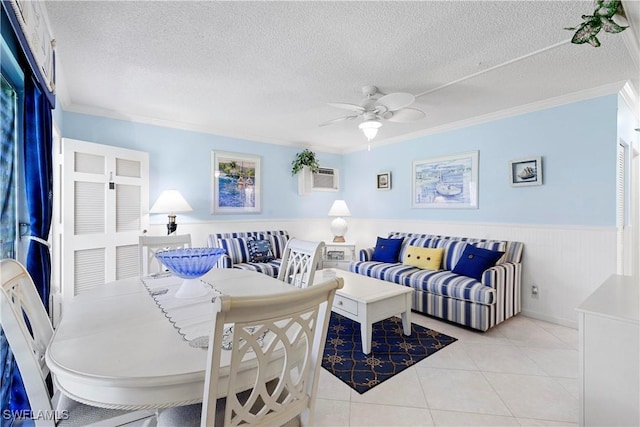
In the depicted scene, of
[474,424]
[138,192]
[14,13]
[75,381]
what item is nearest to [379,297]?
[474,424]

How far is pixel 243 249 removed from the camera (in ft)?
13.0

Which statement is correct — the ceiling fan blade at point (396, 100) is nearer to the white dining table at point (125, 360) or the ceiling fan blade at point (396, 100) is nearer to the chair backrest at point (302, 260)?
the chair backrest at point (302, 260)

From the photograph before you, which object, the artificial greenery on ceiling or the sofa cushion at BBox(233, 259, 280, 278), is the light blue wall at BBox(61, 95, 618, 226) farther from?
the artificial greenery on ceiling

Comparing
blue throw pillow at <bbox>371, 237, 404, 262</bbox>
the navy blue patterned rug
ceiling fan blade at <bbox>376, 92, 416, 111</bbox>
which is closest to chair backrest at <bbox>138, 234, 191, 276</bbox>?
the navy blue patterned rug

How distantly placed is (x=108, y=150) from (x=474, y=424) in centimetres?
395

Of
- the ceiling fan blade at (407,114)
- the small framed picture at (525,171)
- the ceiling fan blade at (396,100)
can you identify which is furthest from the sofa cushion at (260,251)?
the small framed picture at (525,171)

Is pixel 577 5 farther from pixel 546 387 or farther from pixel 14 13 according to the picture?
pixel 14 13

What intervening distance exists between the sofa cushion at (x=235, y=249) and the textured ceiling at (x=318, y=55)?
164 cm

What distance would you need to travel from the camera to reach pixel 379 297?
255cm

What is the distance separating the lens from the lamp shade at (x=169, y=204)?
135 inches

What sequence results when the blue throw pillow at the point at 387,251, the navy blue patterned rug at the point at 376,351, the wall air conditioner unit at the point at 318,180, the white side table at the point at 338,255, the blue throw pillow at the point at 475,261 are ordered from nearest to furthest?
the navy blue patterned rug at the point at 376,351
the blue throw pillow at the point at 475,261
the blue throw pillow at the point at 387,251
the white side table at the point at 338,255
the wall air conditioner unit at the point at 318,180

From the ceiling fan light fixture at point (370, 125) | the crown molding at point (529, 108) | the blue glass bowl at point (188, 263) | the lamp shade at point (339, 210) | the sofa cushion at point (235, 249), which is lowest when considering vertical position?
the sofa cushion at point (235, 249)

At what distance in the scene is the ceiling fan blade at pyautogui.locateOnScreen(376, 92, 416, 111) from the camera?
2.19 meters

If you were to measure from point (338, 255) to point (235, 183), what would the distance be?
6.51 ft
